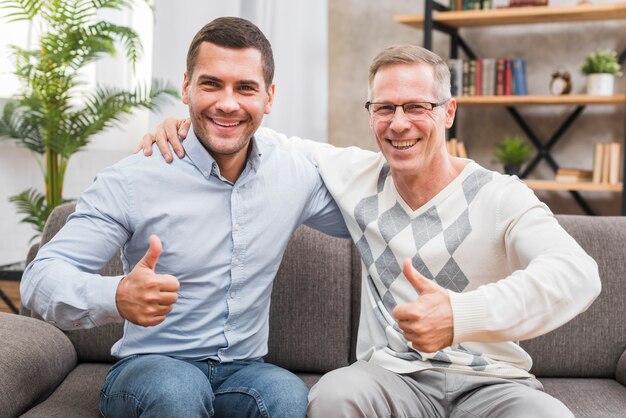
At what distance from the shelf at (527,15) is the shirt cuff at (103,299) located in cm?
289

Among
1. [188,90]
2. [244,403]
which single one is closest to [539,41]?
[188,90]

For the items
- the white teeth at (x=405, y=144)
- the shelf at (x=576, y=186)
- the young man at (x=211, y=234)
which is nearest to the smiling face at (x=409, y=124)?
the white teeth at (x=405, y=144)

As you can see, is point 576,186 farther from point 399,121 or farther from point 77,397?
point 77,397

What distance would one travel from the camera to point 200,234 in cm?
163

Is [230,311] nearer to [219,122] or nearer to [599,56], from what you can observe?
[219,122]

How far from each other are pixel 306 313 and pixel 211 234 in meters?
0.42

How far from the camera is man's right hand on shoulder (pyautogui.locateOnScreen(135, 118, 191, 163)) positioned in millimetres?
1658

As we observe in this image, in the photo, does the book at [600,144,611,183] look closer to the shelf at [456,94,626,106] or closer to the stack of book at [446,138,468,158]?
the shelf at [456,94,626,106]

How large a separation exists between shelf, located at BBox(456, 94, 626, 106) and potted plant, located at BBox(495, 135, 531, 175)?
20 cm

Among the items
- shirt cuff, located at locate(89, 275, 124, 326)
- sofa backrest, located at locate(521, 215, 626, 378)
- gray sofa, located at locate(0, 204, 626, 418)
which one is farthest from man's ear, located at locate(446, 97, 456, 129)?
shirt cuff, located at locate(89, 275, 124, 326)

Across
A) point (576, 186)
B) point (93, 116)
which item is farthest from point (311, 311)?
point (576, 186)

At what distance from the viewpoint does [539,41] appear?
160 inches

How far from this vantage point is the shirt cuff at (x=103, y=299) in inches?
52.1

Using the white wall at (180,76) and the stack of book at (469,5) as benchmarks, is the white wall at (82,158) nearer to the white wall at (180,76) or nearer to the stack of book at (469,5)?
the white wall at (180,76)
